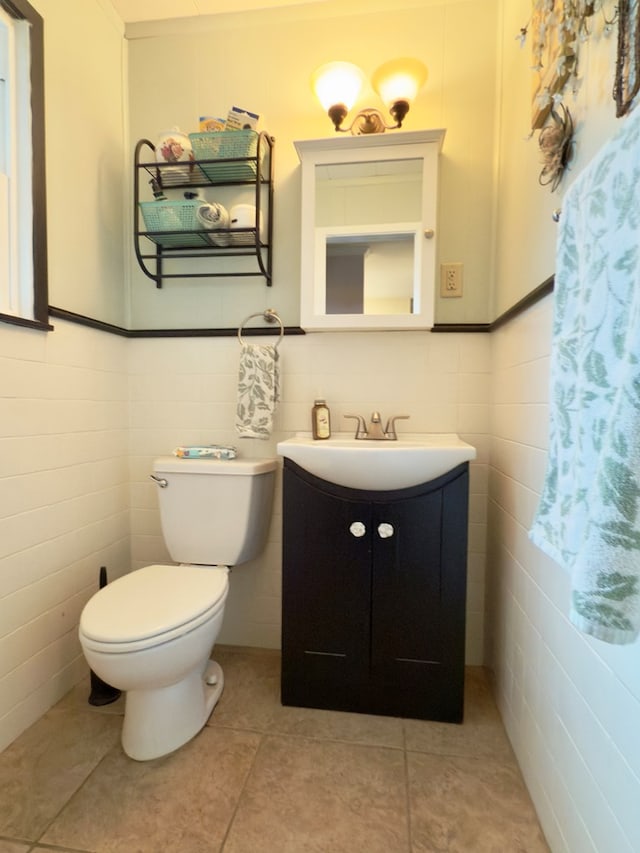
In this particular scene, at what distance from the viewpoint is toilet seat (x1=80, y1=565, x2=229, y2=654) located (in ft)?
3.19

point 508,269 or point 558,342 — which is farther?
point 508,269

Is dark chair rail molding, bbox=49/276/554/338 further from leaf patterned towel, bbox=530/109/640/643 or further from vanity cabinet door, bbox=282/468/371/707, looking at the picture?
vanity cabinet door, bbox=282/468/371/707

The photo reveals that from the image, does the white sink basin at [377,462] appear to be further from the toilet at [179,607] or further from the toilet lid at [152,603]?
the toilet lid at [152,603]

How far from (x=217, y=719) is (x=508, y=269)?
1.69 meters

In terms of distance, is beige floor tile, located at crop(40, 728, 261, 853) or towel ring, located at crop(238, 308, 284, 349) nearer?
beige floor tile, located at crop(40, 728, 261, 853)

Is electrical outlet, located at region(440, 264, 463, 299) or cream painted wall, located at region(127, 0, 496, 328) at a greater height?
cream painted wall, located at region(127, 0, 496, 328)

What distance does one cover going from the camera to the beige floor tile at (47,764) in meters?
0.95

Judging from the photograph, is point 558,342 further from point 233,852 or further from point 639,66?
point 233,852

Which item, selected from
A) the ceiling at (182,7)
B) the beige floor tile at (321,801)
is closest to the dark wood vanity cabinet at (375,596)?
the beige floor tile at (321,801)

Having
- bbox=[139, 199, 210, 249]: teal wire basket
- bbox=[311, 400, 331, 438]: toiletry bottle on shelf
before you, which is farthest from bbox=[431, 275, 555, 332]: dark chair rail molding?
bbox=[139, 199, 210, 249]: teal wire basket

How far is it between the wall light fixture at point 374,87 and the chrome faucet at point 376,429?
3.21ft

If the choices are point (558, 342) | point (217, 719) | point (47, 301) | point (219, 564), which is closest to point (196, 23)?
point (47, 301)

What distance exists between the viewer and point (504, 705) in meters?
1.25

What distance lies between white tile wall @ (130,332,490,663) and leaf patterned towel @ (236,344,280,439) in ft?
0.33
